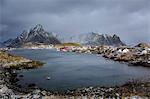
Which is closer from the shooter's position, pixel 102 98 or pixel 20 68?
pixel 102 98

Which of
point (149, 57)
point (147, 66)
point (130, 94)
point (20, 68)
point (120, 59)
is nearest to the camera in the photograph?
point (130, 94)

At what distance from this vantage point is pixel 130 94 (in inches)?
1512

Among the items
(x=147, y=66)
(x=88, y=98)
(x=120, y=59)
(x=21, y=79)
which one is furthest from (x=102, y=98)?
(x=120, y=59)

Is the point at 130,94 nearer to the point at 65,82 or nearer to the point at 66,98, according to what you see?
the point at 66,98

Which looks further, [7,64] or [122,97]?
[7,64]

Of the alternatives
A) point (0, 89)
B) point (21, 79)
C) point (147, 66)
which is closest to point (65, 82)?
point (21, 79)

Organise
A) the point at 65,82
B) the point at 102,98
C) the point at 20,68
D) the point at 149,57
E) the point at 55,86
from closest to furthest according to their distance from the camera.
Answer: the point at 102,98, the point at 55,86, the point at 65,82, the point at 20,68, the point at 149,57

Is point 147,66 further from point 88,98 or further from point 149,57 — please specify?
point 88,98

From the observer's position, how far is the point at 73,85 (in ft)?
178

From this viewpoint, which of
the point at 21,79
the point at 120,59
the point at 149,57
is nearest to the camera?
the point at 21,79

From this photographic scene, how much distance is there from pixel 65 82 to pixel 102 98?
2379 centimetres

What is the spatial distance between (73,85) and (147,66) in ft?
168

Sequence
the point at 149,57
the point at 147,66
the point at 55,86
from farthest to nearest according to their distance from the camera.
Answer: the point at 149,57 → the point at 147,66 → the point at 55,86

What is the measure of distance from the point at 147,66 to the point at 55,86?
53309mm
